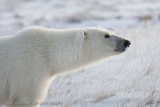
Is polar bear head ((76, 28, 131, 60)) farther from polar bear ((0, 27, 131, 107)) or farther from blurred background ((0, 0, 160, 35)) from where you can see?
blurred background ((0, 0, 160, 35))

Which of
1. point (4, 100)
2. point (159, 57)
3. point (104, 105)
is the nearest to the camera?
point (4, 100)

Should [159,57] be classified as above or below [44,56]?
below

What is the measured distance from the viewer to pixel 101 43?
4.14 meters

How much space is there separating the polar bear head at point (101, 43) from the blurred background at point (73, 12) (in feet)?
46.9

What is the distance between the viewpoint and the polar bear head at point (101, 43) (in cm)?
411

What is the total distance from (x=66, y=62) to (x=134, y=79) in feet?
5.31

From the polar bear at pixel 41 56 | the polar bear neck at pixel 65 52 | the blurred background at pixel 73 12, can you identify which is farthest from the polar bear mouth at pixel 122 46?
the blurred background at pixel 73 12

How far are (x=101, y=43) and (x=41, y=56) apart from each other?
2.95 ft

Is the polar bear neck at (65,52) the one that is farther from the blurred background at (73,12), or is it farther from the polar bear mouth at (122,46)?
the blurred background at (73,12)

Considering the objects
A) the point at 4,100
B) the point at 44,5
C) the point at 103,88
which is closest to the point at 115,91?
the point at 103,88

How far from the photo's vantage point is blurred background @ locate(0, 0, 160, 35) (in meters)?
19.6

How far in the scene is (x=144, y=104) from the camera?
13.4ft

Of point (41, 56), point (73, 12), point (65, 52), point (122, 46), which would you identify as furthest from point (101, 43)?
point (73, 12)

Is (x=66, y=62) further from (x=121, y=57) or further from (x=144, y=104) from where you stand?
(x=121, y=57)
